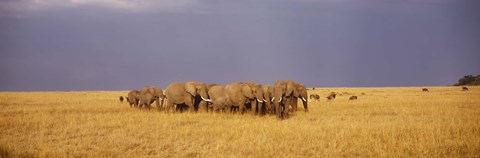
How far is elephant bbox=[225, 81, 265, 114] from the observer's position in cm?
2116

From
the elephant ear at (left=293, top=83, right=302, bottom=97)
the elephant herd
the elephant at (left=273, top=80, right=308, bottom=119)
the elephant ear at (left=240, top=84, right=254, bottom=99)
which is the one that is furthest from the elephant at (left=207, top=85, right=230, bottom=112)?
the elephant ear at (left=293, top=83, right=302, bottom=97)

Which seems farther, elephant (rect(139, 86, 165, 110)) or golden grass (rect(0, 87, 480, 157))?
elephant (rect(139, 86, 165, 110))

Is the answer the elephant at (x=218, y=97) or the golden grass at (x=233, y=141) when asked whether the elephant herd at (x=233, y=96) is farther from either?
the golden grass at (x=233, y=141)

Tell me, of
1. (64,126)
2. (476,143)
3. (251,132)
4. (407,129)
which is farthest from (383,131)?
(64,126)

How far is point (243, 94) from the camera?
21656mm

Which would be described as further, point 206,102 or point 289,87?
point 206,102

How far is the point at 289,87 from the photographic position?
20484 mm

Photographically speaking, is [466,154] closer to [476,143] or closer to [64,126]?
[476,143]

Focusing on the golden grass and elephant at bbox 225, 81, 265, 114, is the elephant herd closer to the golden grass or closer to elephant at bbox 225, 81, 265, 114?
elephant at bbox 225, 81, 265, 114

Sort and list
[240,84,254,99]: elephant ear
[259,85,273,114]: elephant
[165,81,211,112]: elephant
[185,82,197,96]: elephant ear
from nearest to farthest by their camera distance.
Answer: [259,85,273,114]: elephant → [240,84,254,99]: elephant ear → [185,82,197,96]: elephant ear → [165,81,211,112]: elephant

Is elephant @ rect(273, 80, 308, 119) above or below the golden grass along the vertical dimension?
above

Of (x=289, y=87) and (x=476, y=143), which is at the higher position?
(x=289, y=87)

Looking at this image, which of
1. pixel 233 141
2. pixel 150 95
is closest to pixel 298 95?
pixel 150 95

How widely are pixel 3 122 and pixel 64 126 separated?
2.73 metres
